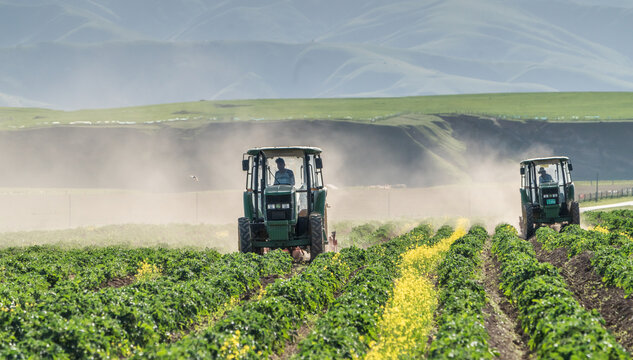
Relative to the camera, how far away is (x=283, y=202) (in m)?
21.5

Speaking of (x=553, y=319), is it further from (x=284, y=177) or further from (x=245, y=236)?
(x=245, y=236)

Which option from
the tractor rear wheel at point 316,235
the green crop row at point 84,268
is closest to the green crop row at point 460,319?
the tractor rear wheel at point 316,235

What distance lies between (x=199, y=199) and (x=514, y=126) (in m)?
66.2

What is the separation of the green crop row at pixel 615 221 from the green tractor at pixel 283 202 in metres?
17.3

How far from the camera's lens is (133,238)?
3734cm

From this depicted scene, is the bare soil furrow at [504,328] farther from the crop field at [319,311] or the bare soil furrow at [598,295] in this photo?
the bare soil furrow at [598,295]

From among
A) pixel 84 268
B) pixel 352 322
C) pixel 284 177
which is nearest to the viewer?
pixel 352 322

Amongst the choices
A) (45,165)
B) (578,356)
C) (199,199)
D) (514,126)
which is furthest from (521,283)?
(514,126)

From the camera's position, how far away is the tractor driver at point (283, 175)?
22109mm

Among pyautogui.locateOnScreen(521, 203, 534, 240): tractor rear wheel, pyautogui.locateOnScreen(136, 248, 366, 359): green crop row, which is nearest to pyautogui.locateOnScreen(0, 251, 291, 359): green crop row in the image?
pyautogui.locateOnScreen(136, 248, 366, 359): green crop row

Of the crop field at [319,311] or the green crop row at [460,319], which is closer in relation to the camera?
the green crop row at [460,319]

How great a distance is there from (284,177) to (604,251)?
960 cm

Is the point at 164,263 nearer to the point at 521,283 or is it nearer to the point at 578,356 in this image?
the point at 521,283

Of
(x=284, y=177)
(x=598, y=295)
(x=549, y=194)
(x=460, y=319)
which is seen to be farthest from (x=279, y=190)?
(x=549, y=194)
